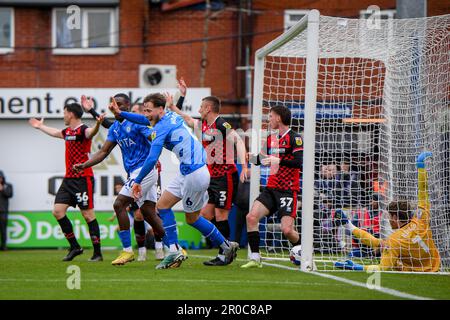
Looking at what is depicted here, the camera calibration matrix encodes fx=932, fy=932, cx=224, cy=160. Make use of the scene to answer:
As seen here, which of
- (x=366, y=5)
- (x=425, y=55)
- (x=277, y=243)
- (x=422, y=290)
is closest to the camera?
(x=422, y=290)

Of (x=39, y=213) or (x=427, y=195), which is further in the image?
(x=39, y=213)

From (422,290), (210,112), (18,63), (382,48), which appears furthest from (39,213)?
(422,290)

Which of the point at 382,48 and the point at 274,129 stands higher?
the point at 382,48

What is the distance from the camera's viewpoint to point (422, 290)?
9.13 m

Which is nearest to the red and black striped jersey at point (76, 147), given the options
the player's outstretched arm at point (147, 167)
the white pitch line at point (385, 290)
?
the player's outstretched arm at point (147, 167)

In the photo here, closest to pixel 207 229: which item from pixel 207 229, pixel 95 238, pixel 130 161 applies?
pixel 207 229

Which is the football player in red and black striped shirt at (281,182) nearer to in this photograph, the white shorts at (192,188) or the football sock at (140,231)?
the white shorts at (192,188)

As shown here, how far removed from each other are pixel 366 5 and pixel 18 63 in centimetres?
969

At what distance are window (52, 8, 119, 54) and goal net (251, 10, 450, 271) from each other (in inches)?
485

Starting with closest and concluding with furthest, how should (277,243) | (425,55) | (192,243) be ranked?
1. (425,55)
2. (277,243)
3. (192,243)

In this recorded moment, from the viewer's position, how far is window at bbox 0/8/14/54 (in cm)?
2564

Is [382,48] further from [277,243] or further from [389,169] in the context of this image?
[277,243]

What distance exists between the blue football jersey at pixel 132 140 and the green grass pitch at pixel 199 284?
1.44m

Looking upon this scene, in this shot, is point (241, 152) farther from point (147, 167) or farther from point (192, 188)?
point (147, 167)
